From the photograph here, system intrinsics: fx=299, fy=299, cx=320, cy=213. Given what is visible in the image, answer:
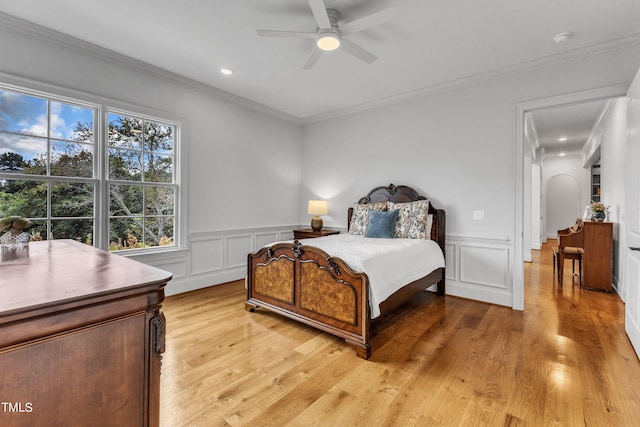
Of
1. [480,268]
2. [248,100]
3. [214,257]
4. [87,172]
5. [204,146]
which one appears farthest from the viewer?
[248,100]

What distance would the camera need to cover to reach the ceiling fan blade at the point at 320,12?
2.01 m

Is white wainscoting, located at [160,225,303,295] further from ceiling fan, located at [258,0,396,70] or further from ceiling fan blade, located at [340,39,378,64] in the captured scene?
ceiling fan blade, located at [340,39,378,64]

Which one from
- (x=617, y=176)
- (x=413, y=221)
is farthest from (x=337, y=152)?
(x=617, y=176)

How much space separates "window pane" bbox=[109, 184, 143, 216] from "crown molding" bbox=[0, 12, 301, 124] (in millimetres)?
1310

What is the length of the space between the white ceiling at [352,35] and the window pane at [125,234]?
1769mm

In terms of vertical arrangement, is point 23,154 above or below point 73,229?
above

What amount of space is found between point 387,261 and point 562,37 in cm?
254

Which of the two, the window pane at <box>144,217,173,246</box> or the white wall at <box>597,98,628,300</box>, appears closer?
the window pane at <box>144,217,173,246</box>

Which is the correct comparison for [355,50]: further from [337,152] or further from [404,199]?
[337,152]

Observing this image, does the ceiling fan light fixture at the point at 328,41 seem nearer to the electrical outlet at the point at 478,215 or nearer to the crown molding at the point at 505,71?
the crown molding at the point at 505,71

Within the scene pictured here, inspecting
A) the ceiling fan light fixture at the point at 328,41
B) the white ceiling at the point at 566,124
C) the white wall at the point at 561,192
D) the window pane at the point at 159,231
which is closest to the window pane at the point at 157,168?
the window pane at the point at 159,231

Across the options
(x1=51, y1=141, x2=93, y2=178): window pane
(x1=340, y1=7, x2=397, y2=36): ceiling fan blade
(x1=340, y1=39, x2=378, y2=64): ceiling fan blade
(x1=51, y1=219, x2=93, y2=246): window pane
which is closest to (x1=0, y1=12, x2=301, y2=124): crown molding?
(x1=51, y1=141, x2=93, y2=178): window pane

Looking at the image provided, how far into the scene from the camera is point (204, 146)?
13.0 feet

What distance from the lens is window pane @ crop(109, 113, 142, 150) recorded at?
3.24 m
